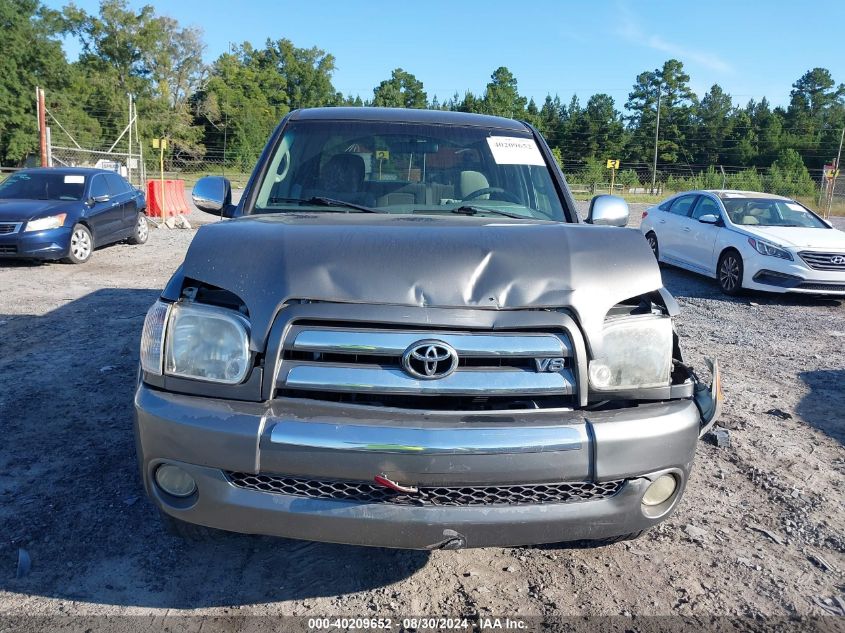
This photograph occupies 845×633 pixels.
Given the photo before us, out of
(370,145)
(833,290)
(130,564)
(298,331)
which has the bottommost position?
(130,564)

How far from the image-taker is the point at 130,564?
2701 mm

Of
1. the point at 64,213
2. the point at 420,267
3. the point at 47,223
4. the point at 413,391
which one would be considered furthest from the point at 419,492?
the point at 64,213

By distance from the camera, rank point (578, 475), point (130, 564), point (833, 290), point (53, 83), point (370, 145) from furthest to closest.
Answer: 1. point (53, 83)
2. point (833, 290)
3. point (370, 145)
4. point (130, 564)
5. point (578, 475)

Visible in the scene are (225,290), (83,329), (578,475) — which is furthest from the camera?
(83,329)

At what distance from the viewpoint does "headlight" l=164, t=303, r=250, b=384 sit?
2.20 metres

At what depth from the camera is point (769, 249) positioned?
9.13 m

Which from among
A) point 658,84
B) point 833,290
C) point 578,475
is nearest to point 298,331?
point 578,475

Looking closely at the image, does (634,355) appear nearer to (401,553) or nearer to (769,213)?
(401,553)

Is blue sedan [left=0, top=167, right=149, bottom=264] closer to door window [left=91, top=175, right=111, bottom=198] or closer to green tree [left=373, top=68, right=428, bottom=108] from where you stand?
door window [left=91, top=175, right=111, bottom=198]

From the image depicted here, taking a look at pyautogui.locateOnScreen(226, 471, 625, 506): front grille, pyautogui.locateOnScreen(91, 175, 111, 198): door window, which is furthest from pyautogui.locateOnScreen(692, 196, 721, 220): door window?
pyautogui.locateOnScreen(91, 175, 111, 198): door window

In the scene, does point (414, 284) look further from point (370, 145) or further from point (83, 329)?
point (83, 329)

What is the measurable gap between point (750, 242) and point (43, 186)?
11.6m

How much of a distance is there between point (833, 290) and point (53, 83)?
194 ft

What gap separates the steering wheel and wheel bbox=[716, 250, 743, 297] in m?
7.08
